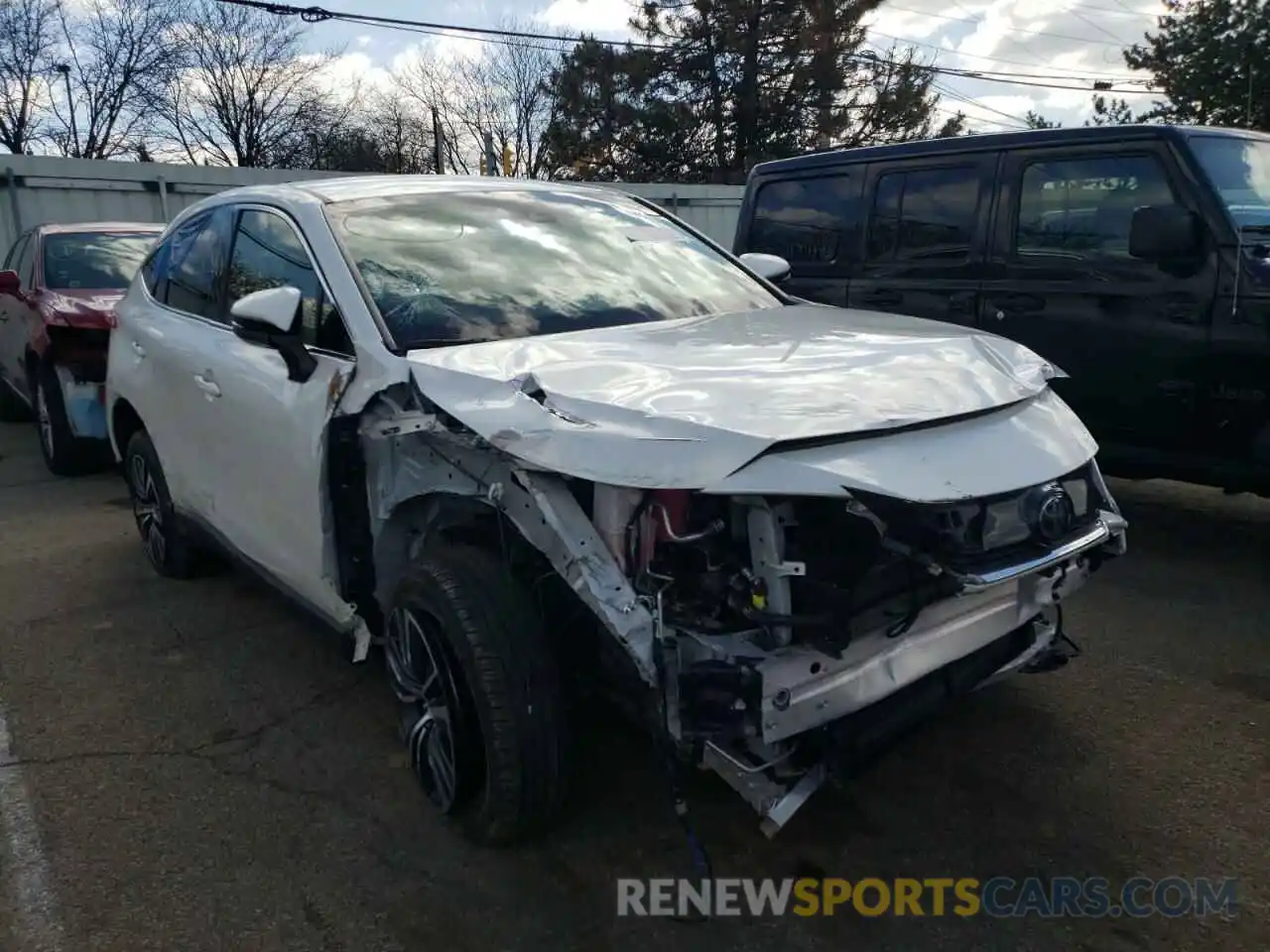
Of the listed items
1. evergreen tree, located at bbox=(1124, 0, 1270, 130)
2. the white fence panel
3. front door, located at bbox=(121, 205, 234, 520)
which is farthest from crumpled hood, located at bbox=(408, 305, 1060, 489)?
evergreen tree, located at bbox=(1124, 0, 1270, 130)

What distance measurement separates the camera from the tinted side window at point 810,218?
6152 millimetres

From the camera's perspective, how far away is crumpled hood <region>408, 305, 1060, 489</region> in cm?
225

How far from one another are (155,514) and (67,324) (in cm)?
280

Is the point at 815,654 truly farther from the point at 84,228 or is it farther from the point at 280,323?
the point at 84,228

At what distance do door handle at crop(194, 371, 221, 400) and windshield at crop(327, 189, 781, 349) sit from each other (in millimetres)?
862

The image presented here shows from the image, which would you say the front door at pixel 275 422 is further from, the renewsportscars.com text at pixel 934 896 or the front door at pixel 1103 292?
the front door at pixel 1103 292

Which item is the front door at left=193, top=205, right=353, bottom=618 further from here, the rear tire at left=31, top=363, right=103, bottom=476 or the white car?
the rear tire at left=31, top=363, right=103, bottom=476

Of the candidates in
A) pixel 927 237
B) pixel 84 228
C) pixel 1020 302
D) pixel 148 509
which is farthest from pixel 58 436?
pixel 1020 302

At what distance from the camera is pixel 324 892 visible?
262 cm

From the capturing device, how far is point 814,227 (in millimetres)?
6414

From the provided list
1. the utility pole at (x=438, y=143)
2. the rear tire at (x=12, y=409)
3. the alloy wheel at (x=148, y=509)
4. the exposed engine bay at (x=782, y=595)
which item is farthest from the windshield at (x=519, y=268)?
the utility pole at (x=438, y=143)

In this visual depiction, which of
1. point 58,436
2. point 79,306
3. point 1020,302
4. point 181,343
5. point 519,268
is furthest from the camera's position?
point 58,436

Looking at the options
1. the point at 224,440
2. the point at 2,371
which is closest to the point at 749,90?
the point at 2,371

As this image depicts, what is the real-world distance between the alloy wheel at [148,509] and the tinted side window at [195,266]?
0.86 m
